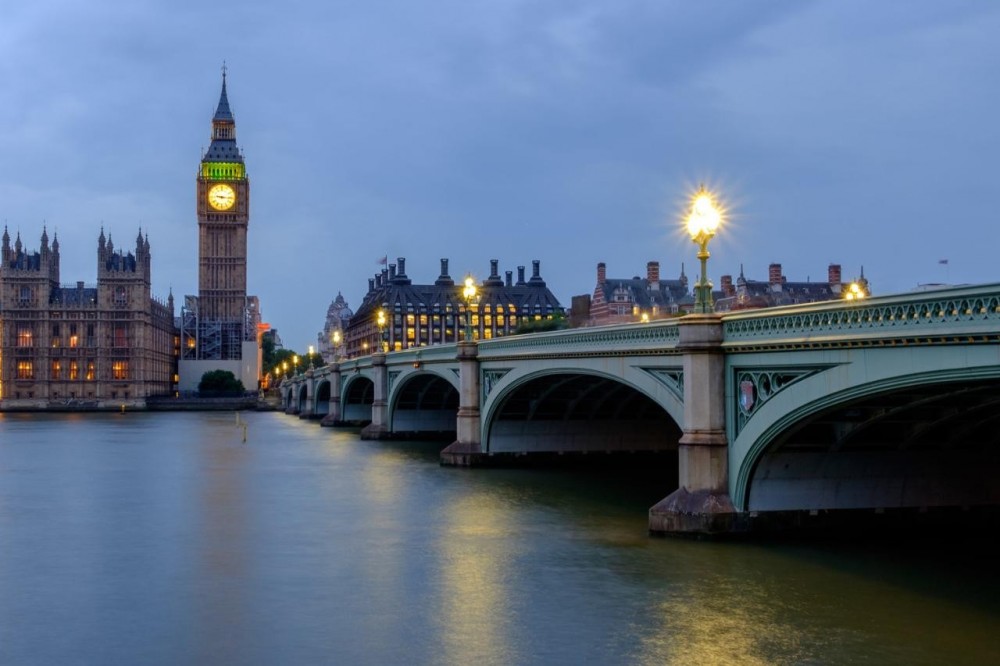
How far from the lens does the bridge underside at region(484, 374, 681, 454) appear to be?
5100 centimetres

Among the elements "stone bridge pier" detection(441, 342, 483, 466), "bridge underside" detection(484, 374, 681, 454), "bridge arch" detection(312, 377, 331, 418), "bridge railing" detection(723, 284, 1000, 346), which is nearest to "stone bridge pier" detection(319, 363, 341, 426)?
"bridge arch" detection(312, 377, 331, 418)

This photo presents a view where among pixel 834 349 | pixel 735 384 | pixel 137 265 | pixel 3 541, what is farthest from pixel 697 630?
pixel 137 265

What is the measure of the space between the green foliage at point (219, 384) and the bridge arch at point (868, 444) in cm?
16144

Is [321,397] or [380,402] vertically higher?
[321,397]

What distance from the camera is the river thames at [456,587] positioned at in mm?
19438

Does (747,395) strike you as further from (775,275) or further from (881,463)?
(775,275)

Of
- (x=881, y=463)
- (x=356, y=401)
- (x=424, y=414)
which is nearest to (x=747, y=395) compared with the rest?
(x=881, y=463)

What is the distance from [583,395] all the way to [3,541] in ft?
86.4

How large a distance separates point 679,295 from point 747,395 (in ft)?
382

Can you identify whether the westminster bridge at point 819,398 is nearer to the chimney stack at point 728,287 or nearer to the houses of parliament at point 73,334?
the chimney stack at point 728,287

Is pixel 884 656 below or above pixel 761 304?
below

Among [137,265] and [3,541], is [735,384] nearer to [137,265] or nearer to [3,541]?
[3,541]

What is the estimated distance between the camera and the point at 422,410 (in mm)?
79062

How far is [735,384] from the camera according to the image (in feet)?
91.4
